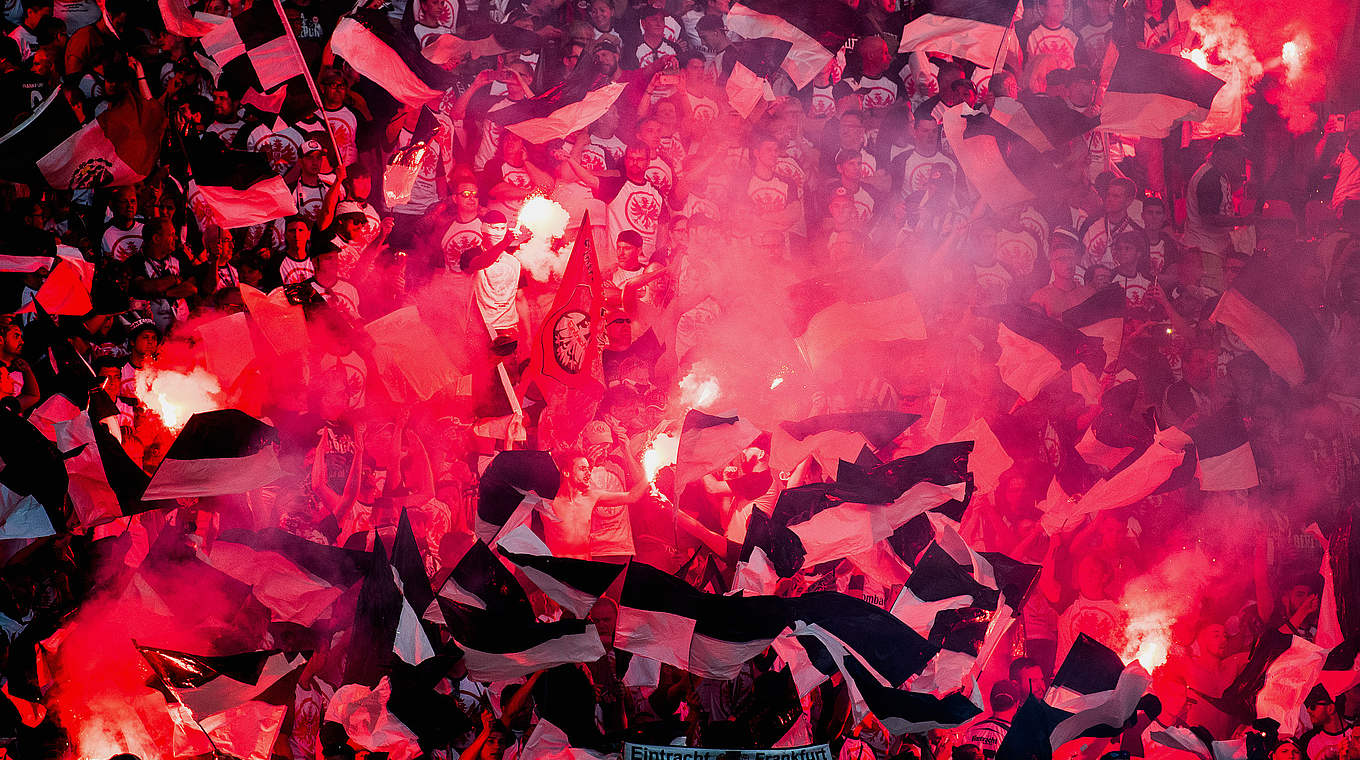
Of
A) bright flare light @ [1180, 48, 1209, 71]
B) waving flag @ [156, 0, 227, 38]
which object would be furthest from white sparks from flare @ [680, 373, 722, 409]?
bright flare light @ [1180, 48, 1209, 71]

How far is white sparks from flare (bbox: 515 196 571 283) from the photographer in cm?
294

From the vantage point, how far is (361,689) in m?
2.79

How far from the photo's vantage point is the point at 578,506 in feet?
9.57

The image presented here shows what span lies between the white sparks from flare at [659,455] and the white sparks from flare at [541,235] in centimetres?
67

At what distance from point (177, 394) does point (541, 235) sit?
1283 mm

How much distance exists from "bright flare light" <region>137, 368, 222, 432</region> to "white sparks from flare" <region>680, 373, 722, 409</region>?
151 centimetres

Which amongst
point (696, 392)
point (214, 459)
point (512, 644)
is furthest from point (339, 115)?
point (512, 644)

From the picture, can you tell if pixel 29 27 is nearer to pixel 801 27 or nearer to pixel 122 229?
pixel 122 229

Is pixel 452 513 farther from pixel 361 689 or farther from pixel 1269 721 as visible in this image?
pixel 1269 721

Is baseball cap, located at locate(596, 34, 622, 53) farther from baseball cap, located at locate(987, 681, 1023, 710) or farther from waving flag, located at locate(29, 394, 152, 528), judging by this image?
baseball cap, located at locate(987, 681, 1023, 710)

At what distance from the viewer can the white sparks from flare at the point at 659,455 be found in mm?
2947

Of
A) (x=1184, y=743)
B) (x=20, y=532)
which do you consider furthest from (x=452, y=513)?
(x=1184, y=743)

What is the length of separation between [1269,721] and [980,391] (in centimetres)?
155

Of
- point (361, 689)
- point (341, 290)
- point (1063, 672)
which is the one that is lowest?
point (1063, 672)
